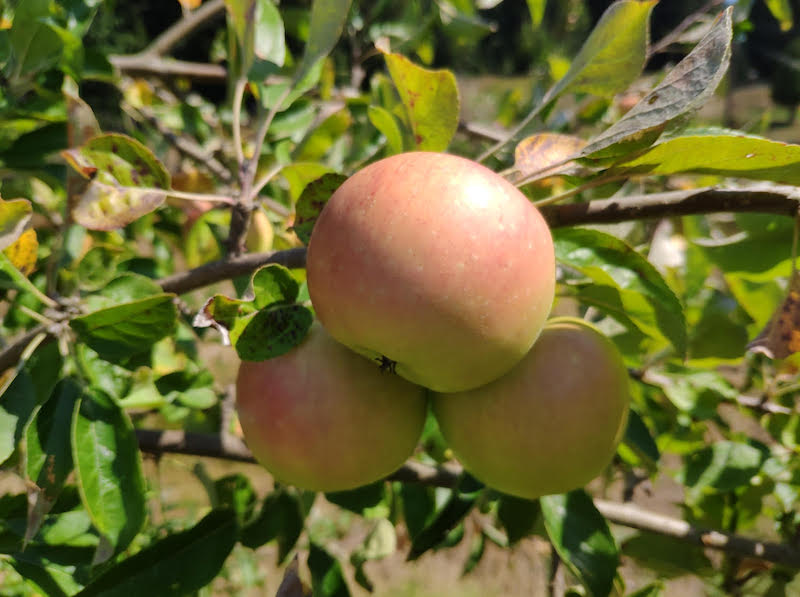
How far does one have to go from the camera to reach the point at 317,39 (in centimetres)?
65

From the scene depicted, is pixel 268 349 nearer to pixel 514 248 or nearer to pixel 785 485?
pixel 514 248

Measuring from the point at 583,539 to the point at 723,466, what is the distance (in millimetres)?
338

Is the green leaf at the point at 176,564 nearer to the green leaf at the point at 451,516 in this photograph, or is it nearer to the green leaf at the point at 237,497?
the green leaf at the point at 237,497

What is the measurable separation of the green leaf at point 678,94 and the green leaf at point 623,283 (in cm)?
11

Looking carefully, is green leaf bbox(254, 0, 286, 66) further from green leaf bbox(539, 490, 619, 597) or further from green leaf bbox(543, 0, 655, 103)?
green leaf bbox(539, 490, 619, 597)

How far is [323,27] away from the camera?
0.63 meters

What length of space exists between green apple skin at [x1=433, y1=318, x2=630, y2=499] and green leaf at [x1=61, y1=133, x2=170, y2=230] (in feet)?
1.13

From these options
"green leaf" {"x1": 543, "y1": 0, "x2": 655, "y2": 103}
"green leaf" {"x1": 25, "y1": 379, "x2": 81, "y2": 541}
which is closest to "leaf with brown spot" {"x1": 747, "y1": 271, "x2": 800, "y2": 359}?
"green leaf" {"x1": 543, "y1": 0, "x2": 655, "y2": 103}

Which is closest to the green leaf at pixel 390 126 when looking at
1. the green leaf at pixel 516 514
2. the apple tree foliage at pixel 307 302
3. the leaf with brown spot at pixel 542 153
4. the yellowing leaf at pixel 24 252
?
the apple tree foliage at pixel 307 302

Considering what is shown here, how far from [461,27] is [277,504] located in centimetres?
98

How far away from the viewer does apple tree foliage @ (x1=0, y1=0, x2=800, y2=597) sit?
19.6 inches

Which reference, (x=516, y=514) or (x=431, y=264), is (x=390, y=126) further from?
(x=516, y=514)

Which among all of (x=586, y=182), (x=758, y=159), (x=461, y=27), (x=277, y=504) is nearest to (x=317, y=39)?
(x=586, y=182)

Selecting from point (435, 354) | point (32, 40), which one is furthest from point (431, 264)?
point (32, 40)
